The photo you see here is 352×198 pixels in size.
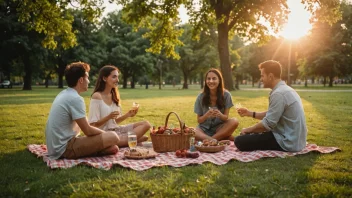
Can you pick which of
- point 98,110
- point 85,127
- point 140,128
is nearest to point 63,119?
point 85,127

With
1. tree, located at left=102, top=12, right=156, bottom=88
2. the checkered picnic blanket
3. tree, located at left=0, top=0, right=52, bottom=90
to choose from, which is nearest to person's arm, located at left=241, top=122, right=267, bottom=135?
the checkered picnic blanket

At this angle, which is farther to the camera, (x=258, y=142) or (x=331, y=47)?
(x=331, y=47)

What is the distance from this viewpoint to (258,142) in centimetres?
689

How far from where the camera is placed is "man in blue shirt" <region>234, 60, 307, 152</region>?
648cm

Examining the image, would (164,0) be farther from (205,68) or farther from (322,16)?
(205,68)

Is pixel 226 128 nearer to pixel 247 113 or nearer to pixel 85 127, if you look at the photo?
pixel 247 113

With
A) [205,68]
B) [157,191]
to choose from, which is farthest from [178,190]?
[205,68]

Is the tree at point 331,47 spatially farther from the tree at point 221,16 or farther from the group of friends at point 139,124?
the group of friends at point 139,124

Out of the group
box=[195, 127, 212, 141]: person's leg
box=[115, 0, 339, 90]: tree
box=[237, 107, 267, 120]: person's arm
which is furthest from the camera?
box=[115, 0, 339, 90]: tree

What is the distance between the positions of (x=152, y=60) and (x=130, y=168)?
178ft

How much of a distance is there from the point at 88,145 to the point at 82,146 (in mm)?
113

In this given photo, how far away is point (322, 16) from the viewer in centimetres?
2130

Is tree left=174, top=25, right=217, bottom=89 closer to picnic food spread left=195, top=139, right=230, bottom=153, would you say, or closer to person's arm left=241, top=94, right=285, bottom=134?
picnic food spread left=195, top=139, right=230, bottom=153

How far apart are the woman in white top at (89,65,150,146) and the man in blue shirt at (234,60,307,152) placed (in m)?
2.58
